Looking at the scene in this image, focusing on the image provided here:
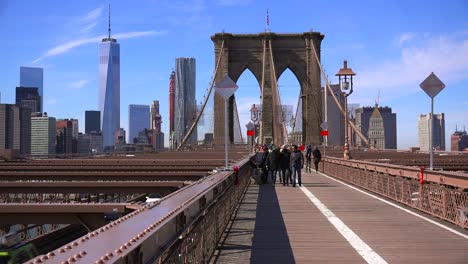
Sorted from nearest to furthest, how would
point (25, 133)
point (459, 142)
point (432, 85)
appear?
point (432, 85)
point (459, 142)
point (25, 133)

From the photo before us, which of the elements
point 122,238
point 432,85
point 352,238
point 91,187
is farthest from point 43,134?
point 122,238

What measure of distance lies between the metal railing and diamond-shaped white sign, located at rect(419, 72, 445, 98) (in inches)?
77.1

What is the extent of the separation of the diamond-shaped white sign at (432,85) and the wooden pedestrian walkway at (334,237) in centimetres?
303

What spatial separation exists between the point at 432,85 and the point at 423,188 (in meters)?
2.76

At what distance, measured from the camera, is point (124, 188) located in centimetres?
1205

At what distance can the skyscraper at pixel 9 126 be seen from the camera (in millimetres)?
Answer: 95500

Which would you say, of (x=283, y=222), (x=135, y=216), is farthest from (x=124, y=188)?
(x=135, y=216)

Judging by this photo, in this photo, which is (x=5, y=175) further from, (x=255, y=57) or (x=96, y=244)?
(x=255, y=57)

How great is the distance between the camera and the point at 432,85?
14008 millimetres

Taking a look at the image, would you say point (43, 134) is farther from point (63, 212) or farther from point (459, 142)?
point (63, 212)

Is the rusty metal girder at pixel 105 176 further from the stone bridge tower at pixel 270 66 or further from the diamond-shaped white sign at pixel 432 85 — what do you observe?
the stone bridge tower at pixel 270 66

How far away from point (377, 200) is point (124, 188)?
7.48 m

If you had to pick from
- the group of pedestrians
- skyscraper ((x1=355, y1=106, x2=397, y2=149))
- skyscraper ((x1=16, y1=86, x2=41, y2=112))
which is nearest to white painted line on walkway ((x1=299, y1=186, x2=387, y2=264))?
the group of pedestrians

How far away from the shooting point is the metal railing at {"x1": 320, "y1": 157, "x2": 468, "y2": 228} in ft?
34.5
